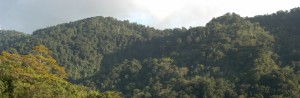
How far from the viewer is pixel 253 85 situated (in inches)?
3187

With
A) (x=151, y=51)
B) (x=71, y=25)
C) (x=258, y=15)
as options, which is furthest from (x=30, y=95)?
(x=71, y=25)

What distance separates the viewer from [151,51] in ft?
448

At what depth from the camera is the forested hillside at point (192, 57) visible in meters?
83.7

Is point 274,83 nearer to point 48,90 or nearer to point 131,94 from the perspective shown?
point 131,94

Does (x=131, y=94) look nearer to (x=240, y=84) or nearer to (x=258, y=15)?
(x=240, y=84)

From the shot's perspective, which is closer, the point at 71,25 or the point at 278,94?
the point at 278,94

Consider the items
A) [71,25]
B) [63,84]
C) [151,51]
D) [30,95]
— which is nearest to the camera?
[30,95]

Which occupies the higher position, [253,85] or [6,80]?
[6,80]

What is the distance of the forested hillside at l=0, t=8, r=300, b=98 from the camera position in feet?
275

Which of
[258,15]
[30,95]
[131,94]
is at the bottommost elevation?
[131,94]

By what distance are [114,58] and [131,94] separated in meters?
51.6

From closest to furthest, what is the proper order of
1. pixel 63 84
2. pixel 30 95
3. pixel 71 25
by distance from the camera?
pixel 30 95 < pixel 63 84 < pixel 71 25

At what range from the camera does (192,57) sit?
10944 cm

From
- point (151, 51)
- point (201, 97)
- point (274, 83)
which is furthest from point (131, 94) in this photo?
point (151, 51)
